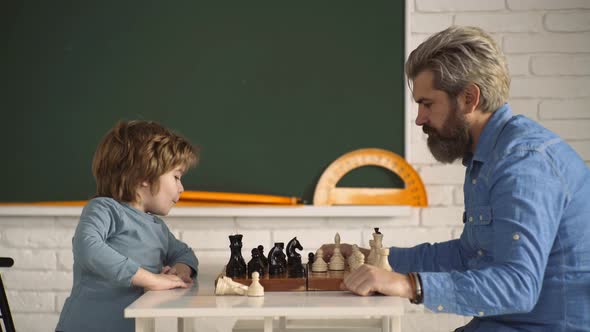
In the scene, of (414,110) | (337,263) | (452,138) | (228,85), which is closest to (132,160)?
(337,263)

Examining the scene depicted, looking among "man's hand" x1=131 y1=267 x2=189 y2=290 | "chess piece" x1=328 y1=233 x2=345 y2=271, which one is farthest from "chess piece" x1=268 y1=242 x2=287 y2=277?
"man's hand" x1=131 y1=267 x2=189 y2=290

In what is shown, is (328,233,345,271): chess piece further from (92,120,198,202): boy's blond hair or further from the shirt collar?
(92,120,198,202): boy's blond hair

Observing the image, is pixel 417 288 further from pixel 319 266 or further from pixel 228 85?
pixel 228 85

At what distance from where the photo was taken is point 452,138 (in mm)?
2117

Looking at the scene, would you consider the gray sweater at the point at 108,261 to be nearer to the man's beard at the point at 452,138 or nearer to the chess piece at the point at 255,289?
the chess piece at the point at 255,289

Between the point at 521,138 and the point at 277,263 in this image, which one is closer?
the point at 521,138

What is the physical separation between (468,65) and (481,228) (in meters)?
0.44

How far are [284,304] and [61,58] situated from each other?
2.21 m

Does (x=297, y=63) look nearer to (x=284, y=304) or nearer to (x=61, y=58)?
(x=61, y=58)

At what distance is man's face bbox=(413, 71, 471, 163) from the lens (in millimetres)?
2084

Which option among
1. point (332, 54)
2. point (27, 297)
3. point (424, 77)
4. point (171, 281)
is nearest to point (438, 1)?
point (332, 54)

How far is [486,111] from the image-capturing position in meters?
2.06

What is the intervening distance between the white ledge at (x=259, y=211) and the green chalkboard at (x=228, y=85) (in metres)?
0.08

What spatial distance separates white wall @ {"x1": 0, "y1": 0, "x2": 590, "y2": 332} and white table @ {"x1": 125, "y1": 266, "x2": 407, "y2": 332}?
1.56m
